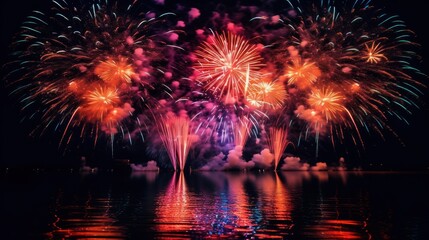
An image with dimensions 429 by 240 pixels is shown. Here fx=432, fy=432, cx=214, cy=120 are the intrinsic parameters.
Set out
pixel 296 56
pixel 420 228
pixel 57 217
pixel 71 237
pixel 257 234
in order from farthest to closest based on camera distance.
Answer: pixel 296 56 → pixel 57 217 → pixel 420 228 → pixel 257 234 → pixel 71 237

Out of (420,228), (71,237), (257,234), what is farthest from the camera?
(420,228)

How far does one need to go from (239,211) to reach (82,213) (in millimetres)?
12039

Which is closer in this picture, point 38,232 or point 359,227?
point 38,232

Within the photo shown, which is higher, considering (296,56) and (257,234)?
(296,56)

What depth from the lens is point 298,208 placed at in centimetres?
3734

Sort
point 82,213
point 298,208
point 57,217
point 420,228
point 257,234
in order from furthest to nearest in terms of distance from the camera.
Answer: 1. point 298,208
2. point 82,213
3. point 57,217
4. point 420,228
5. point 257,234

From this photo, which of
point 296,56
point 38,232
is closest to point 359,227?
point 38,232

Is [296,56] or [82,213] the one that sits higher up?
[296,56]

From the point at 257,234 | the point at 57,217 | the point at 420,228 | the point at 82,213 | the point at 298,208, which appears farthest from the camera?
the point at 298,208

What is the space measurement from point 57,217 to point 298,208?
1959 cm

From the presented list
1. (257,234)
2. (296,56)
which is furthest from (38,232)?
(296,56)

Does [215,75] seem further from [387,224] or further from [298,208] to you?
[387,224]

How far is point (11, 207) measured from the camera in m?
37.4

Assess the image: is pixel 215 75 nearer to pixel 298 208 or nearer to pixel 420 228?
pixel 298 208
